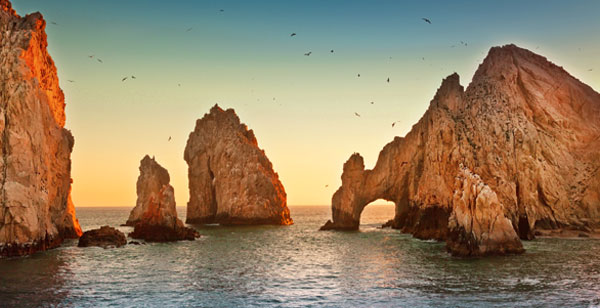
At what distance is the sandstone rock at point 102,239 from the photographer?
162 ft

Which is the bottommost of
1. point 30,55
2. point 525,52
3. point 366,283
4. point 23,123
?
point 366,283

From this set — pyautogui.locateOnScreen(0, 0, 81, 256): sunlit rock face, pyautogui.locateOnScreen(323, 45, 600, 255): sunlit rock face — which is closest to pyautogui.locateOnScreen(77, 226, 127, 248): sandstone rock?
pyautogui.locateOnScreen(0, 0, 81, 256): sunlit rock face

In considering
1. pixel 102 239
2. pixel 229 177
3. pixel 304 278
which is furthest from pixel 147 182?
pixel 304 278

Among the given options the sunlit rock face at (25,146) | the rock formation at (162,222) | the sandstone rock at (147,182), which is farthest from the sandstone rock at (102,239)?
the sandstone rock at (147,182)

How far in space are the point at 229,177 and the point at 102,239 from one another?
47.4 meters

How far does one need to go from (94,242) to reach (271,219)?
158 ft

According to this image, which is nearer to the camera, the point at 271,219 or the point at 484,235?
the point at 484,235

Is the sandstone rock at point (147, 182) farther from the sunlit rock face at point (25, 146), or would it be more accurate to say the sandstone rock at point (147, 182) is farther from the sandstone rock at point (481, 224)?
the sandstone rock at point (481, 224)

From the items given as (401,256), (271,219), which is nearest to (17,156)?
(401,256)

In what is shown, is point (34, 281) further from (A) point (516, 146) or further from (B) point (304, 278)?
(A) point (516, 146)

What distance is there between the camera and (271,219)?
95.5 metres

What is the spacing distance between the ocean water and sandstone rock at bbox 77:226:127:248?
259 centimetres

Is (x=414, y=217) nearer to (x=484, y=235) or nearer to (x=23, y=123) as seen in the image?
(x=484, y=235)

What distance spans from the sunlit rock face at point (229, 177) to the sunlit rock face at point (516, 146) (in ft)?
117
